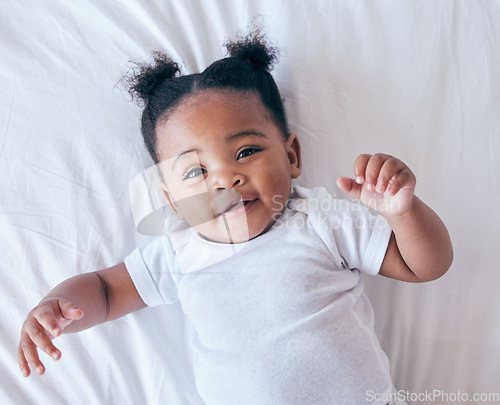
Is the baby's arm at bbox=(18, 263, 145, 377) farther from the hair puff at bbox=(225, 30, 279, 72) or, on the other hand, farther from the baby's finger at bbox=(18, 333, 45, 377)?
the hair puff at bbox=(225, 30, 279, 72)

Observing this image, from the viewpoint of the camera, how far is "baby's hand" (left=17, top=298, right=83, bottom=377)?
2.22 feet

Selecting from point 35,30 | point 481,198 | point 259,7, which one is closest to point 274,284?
point 481,198

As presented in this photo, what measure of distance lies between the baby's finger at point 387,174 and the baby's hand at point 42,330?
0.46 metres

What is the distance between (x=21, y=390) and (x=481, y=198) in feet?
2.86

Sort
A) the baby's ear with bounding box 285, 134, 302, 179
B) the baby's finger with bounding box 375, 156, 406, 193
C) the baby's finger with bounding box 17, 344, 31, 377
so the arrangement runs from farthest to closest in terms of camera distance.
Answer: the baby's ear with bounding box 285, 134, 302, 179
the baby's finger with bounding box 17, 344, 31, 377
the baby's finger with bounding box 375, 156, 406, 193

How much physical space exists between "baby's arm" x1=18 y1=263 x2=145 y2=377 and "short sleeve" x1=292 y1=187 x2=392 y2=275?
343mm

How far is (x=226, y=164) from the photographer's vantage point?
28.4 inches

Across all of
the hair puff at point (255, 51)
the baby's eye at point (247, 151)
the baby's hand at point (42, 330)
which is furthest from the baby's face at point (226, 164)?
the baby's hand at point (42, 330)

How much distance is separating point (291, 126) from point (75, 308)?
49 centimetres

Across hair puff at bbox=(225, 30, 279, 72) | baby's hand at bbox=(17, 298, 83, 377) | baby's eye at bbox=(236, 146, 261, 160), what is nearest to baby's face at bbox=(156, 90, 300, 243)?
baby's eye at bbox=(236, 146, 261, 160)

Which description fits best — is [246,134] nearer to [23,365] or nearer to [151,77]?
[151,77]

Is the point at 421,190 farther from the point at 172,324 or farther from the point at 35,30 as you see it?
the point at 35,30

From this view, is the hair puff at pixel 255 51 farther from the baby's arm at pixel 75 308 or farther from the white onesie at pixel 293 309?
the baby's arm at pixel 75 308

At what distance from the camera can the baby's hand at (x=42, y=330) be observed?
676 mm
